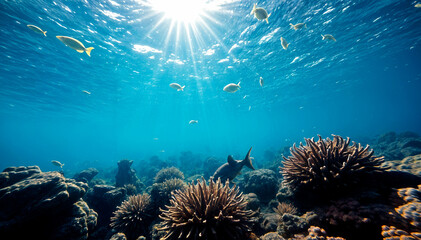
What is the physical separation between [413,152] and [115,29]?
79.8 ft

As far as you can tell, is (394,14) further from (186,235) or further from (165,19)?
(186,235)

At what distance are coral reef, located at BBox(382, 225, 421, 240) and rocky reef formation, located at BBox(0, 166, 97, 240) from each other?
6212 millimetres

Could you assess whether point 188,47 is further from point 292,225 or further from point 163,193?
point 292,225

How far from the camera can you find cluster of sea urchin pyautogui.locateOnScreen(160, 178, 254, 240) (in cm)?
279

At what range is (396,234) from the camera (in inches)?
77.5

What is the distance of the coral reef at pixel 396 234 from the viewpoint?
6.22 feet

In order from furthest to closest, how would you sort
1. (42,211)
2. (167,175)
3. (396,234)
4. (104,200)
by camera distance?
(167,175), (104,200), (42,211), (396,234)

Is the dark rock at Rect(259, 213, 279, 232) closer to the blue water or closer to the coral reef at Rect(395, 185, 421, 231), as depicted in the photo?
the coral reef at Rect(395, 185, 421, 231)

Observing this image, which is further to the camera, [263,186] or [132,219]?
[263,186]

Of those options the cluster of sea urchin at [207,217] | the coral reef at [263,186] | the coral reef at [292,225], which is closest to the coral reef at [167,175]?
the coral reef at [263,186]

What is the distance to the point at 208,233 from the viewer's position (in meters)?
2.78

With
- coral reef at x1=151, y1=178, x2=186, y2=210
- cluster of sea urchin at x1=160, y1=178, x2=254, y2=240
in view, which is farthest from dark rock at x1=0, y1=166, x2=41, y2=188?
cluster of sea urchin at x1=160, y1=178, x2=254, y2=240

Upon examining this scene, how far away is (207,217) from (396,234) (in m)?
2.60

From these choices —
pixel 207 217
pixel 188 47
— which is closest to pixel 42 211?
pixel 207 217
